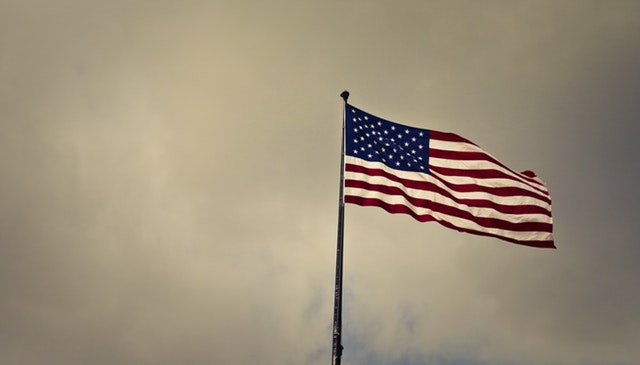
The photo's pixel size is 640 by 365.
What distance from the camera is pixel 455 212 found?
2166cm

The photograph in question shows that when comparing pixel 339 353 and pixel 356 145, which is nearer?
pixel 339 353

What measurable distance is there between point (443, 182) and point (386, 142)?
125 inches

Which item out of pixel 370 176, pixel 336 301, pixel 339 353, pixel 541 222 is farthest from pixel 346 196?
pixel 541 222

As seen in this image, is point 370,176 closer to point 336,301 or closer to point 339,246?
point 339,246

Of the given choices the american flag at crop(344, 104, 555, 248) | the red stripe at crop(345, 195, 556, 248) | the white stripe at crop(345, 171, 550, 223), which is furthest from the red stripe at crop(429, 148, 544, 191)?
the red stripe at crop(345, 195, 556, 248)

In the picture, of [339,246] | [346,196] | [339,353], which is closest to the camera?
[339,353]

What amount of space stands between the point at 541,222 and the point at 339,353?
12713 mm

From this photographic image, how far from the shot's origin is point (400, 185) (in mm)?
20969

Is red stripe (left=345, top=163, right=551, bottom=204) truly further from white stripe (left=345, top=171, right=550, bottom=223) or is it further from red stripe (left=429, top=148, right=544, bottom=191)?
red stripe (left=429, top=148, right=544, bottom=191)

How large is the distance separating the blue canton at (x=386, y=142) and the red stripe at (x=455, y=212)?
53.5 inches

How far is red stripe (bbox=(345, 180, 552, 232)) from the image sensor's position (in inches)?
794

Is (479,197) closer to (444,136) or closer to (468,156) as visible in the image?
(468,156)

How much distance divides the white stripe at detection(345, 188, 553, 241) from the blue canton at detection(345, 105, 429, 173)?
1721 mm

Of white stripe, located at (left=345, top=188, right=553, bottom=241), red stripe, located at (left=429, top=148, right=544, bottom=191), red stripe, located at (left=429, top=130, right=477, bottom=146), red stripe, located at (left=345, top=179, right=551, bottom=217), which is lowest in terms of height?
white stripe, located at (left=345, top=188, right=553, bottom=241)
